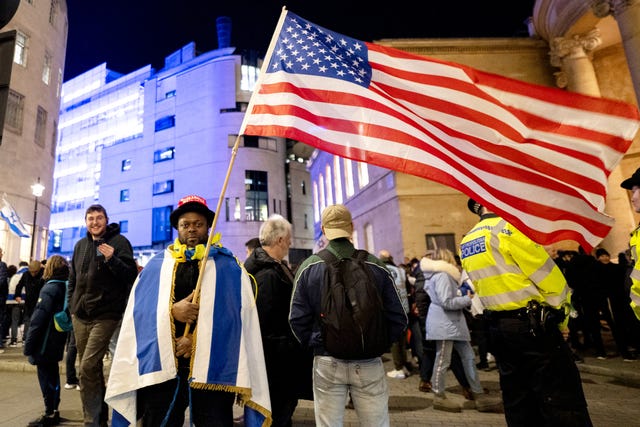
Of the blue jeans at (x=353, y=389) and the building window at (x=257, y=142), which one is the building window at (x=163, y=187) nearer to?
the building window at (x=257, y=142)

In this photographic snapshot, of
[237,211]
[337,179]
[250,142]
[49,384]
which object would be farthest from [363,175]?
[250,142]

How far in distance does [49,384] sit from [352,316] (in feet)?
14.9

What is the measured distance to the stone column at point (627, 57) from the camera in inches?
447

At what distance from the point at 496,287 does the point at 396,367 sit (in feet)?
16.1

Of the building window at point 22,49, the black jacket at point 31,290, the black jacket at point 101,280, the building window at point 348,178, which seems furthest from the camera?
the building window at point 348,178

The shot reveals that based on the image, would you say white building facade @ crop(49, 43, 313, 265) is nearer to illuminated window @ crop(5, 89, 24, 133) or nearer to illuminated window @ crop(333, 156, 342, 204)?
illuminated window @ crop(333, 156, 342, 204)

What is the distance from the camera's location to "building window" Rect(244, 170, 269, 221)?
3909 centimetres

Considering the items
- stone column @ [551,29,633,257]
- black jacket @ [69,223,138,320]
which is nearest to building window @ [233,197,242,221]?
stone column @ [551,29,633,257]

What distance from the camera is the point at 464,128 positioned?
3.35 m

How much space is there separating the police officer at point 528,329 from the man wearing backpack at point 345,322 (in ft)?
3.15

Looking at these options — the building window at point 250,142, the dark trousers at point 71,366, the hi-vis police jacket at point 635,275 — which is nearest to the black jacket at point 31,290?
the dark trousers at point 71,366

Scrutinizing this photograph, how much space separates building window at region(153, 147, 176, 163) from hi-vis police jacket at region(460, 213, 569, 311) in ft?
140

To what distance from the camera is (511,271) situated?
10.4ft

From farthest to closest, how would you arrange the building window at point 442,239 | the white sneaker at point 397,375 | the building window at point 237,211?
Answer: the building window at point 237,211
the building window at point 442,239
the white sneaker at point 397,375
